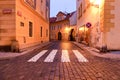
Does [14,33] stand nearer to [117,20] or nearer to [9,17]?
[9,17]

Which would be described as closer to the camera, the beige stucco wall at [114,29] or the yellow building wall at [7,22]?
the beige stucco wall at [114,29]

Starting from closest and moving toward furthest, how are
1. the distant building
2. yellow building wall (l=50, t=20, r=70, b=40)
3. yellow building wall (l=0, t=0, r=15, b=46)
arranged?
yellow building wall (l=0, t=0, r=15, b=46) < the distant building < yellow building wall (l=50, t=20, r=70, b=40)

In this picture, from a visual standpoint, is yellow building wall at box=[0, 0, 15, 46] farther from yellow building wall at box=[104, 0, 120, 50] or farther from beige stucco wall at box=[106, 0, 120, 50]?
beige stucco wall at box=[106, 0, 120, 50]

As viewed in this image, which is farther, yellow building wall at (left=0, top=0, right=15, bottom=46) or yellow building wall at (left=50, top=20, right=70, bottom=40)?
yellow building wall at (left=50, top=20, right=70, bottom=40)

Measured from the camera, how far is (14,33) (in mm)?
14648

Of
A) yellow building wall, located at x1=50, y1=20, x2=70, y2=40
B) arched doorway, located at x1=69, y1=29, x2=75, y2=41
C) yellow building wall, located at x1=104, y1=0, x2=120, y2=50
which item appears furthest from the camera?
yellow building wall, located at x1=50, y1=20, x2=70, y2=40

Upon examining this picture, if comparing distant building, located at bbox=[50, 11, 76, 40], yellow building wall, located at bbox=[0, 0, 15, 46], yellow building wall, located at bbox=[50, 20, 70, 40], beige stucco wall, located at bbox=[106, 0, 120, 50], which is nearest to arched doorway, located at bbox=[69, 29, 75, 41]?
distant building, located at bbox=[50, 11, 76, 40]

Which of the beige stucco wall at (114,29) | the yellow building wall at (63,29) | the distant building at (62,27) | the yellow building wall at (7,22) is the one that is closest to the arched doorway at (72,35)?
the distant building at (62,27)

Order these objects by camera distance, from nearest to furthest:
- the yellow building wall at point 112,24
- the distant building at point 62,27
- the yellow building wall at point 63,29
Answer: the yellow building wall at point 112,24 < the distant building at point 62,27 < the yellow building wall at point 63,29

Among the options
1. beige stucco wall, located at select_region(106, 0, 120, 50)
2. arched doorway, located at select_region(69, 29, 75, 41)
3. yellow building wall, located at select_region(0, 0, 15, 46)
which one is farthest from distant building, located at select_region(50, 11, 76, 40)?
yellow building wall, located at select_region(0, 0, 15, 46)

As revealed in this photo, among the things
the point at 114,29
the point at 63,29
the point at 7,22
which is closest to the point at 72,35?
the point at 63,29

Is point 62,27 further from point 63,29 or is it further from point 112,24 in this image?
point 112,24

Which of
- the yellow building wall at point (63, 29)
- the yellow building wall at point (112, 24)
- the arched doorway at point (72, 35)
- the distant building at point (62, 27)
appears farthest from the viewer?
the yellow building wall at point (63, 29)

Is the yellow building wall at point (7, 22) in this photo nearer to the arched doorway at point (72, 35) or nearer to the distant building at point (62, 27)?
the arched doorway at point (72, 35)
